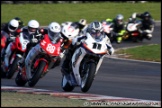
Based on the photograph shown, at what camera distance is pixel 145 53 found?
81.7ft

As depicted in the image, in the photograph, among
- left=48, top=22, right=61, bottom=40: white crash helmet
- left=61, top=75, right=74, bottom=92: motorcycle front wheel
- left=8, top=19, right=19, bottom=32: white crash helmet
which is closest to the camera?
left=61, top=75, right=74, bottom=92: motorcycle front wheel

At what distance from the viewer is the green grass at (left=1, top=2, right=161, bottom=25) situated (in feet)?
140

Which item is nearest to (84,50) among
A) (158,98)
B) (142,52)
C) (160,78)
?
(158,98)

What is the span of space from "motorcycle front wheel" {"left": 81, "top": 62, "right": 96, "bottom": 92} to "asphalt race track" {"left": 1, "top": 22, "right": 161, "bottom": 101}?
363 mm

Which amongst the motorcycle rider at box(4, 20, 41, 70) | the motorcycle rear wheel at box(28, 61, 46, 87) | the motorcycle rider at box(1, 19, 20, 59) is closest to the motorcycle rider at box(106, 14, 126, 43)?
the motorcycle rider at box(1, 19, 20, 59)

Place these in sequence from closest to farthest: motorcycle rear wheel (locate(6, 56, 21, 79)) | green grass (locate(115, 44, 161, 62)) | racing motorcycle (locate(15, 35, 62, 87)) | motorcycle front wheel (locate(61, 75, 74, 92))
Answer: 1. motorcycle front wheel (locate(61, 75, 74, 92))
2. racing motorcycle (locate(15, 35, 62, 87))
3. motorcycle rear wheel (locate(6, 56, 21, 79))
4. green grass (locate(115, 44, 161, 62))

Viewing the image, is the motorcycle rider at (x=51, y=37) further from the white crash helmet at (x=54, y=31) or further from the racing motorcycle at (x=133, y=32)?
the racing motorcycle at (x=133, y=32)

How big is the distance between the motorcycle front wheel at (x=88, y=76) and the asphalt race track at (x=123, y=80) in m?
0.36

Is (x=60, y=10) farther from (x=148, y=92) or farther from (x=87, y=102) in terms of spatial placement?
(x=87, y=102)

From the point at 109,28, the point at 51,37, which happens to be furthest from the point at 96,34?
the point at 109,28

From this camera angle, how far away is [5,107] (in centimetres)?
966

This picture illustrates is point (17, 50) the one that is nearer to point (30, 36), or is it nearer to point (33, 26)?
point (30, 36)

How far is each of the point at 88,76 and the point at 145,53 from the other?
11087 millimetres

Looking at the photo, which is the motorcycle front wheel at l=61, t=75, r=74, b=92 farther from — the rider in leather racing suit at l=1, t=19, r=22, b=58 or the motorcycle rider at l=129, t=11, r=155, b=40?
the motorcycle rider at l=129, t=11, r=155, b=40
